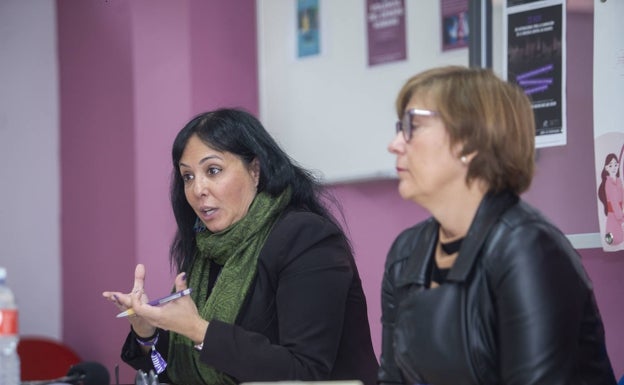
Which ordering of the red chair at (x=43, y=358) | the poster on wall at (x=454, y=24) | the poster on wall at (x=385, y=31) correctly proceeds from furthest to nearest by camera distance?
the red chair at (x=43, y=358), the poster on wall at (x=385, y=31), the poster on wall at (x=454, y=24)

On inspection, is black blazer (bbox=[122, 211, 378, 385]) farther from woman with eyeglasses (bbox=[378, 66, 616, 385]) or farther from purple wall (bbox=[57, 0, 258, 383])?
purple wall (bbox=[57, 0, 258, 383])

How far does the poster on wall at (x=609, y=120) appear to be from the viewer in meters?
2.89

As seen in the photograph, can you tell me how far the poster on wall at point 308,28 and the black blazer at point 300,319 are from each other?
1.54 metres

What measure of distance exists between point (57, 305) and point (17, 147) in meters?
0.80

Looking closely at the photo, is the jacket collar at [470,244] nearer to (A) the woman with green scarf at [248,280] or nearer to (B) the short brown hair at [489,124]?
(B) the short brown hair at [489,124]

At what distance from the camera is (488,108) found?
1987mm

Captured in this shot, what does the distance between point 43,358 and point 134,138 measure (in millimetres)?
1077

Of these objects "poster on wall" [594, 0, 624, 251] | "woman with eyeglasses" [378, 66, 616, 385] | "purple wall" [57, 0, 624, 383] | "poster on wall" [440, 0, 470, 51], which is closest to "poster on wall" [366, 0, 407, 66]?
"poster on wall" [440, 0, 470, 51]

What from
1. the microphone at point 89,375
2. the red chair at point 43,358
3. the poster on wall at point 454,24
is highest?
the poster on wall at point 454,24

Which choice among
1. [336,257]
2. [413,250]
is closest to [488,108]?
[413,250]

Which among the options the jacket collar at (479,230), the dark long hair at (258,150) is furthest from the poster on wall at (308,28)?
the jacket collar at (479,230)

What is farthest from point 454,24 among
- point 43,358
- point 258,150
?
point 43,358

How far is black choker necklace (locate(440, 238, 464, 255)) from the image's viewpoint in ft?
6.81

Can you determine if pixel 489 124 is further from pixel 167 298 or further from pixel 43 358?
pixel 43 358
